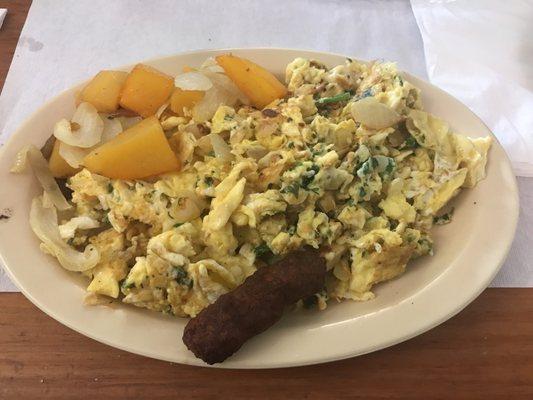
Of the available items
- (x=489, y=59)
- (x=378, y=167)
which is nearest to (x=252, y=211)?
(x=378, y=167)

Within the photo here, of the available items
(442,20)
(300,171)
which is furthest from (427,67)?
(300,171)

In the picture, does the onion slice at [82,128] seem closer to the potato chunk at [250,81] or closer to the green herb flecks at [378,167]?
the potato chunk at [250,81]

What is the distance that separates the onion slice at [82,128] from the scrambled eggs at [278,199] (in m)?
0.08

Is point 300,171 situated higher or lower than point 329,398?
higher

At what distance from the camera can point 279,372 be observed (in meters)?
1.06

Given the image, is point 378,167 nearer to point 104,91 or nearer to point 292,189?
point 292,189

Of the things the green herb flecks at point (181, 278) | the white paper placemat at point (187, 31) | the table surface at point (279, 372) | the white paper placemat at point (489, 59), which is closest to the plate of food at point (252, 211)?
the green herb flecks at point (181, 278)

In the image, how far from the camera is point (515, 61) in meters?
1.70

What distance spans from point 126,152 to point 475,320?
2.70 ft

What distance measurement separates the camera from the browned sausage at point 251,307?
918 mm

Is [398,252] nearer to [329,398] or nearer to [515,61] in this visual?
[329,398]

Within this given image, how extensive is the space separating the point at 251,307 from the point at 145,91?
1.99ft

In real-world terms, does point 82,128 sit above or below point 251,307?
above

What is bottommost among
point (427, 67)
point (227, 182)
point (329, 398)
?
point (329, 398)
